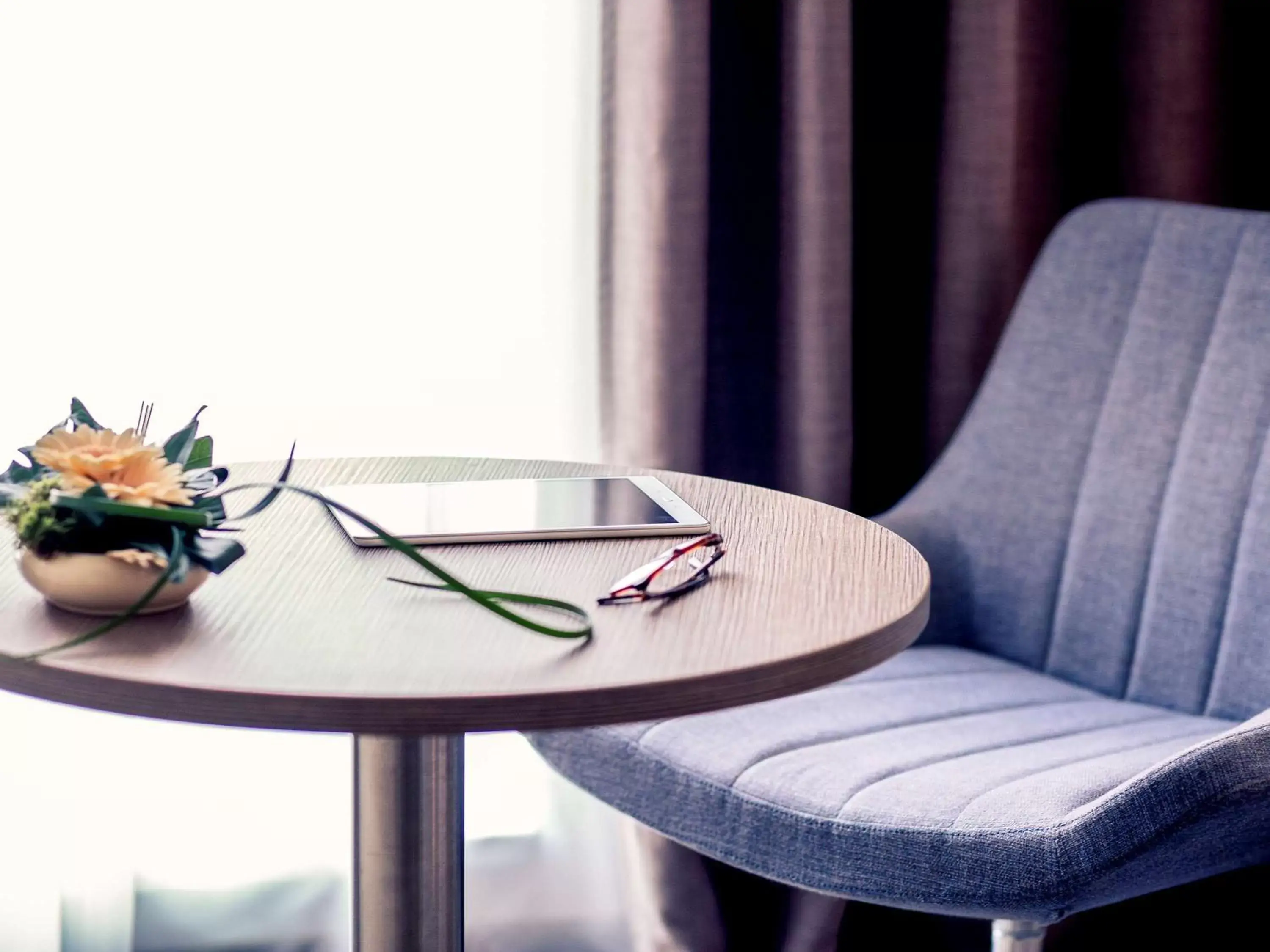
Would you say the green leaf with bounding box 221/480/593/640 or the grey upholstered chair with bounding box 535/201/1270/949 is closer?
the green leaf with bounding box 221/480/593/640

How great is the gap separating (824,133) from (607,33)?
0.90 ft

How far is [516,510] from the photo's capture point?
1042 mm

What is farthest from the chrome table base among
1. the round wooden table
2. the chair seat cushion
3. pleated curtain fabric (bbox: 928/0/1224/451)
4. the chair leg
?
pleated curtain fabric (bbox: 928/0/1224/451)

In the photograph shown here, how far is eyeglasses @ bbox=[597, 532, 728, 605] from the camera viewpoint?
2.80 feet

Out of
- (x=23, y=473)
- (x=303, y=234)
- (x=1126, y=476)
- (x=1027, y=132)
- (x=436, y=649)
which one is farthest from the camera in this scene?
(x=1027, y=132)

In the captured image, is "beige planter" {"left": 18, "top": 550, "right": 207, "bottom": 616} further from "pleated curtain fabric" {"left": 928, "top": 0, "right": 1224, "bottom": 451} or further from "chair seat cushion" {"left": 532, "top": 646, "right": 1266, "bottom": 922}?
"pleated curtain fabric" {"left": 928, "top": 0, "right": 1224, "bottom": 451}

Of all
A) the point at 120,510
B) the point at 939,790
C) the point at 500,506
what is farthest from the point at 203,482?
the point at 939,790

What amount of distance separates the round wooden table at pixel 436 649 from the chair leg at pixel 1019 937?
0.42 metres

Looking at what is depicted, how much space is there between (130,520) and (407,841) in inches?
11.6

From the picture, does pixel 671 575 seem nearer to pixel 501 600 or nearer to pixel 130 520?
pixel 501 600

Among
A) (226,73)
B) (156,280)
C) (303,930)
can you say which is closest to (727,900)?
(303,930)

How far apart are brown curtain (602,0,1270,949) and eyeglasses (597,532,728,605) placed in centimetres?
66

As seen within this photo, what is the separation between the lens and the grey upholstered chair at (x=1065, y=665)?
104 centimetres

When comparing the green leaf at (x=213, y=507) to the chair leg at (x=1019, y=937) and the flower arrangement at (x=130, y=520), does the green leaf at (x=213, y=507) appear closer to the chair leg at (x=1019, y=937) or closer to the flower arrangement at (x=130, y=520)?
the flower arrangement at (x=130, y=520)
